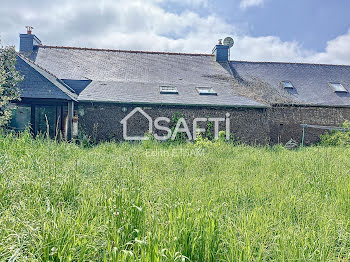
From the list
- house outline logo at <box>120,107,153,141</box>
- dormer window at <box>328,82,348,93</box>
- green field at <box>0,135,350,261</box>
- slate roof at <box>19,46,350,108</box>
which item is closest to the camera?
green field at <box>0,135,350,261</box>

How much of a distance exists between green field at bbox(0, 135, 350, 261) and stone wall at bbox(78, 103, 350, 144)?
667 cm

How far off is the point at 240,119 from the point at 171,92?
3.98 metres

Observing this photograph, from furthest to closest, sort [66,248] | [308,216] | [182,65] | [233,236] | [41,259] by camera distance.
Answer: [182,65] → [308,216] → [233,236] → [66,248] → [41,259]

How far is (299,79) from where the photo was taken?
15406 millimetres

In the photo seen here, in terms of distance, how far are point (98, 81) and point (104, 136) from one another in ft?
11.7

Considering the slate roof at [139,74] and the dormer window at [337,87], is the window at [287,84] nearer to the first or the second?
the dormer window at [337,87]

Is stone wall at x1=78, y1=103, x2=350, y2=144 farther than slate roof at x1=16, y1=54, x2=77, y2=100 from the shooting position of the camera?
Yes

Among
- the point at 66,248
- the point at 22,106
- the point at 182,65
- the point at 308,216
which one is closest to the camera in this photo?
the point at 66,248

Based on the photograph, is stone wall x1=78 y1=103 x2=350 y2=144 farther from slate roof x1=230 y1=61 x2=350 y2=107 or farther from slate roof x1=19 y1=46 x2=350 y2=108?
slate roof x1=230 y1=61 x2=350 y2=107

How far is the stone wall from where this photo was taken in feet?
36.7

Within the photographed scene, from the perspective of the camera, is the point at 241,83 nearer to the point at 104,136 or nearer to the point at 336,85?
the point at 336,85

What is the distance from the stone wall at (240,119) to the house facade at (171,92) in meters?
0.05

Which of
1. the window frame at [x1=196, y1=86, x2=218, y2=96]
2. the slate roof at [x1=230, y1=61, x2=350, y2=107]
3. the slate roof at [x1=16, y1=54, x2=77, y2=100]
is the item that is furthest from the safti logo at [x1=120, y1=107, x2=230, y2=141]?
the slate roof at [x1=230, y1=61, x2=350, y2=107]

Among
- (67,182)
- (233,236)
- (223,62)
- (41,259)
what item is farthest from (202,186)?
(223,62)
